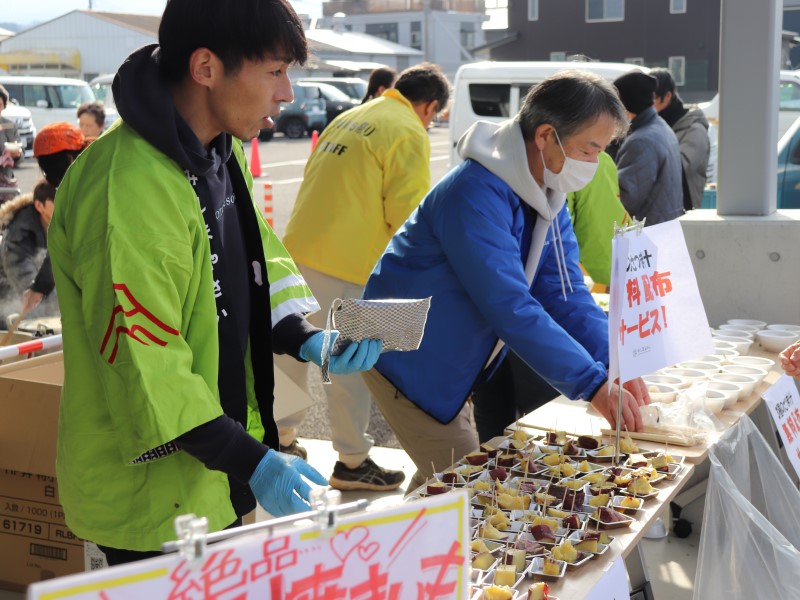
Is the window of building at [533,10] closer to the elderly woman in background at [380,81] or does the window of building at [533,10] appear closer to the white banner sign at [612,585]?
the elderly woman in background at [380,81]

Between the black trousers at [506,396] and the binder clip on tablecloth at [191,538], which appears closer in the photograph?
the binder clip on tablecloth at [191,538]

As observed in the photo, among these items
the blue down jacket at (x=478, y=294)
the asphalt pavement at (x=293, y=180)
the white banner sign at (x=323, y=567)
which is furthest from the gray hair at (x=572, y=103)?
the asphalt pavement at (x=293, y=180)

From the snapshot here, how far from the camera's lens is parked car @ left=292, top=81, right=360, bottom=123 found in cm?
2498

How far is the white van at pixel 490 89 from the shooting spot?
10445 mm

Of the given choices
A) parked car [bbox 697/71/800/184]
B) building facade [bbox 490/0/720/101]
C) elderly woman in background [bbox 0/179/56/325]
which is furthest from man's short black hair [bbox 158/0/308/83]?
building facade [bbox 490/0/720/101]

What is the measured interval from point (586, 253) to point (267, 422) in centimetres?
231

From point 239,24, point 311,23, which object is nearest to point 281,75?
point 239,24

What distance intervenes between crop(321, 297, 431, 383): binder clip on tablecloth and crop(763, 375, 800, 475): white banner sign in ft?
4.93

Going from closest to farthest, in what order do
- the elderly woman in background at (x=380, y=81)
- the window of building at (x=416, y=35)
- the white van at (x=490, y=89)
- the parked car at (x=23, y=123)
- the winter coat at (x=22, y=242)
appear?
the winter coat at (x=22, y=242) → the elderly woman in background at (x=380, y=81) → the white van at (x=490, y=89) → the parked car at (x=23, y=123) → the window of building at (x=416, y=35)

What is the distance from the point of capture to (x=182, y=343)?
1629 millimetres

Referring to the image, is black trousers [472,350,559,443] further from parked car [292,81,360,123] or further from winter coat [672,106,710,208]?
parked car [292,81,360,123]

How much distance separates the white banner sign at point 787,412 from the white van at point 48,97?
64.1ft

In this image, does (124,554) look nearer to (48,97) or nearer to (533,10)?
(48,97)

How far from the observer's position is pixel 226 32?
1.66 m
